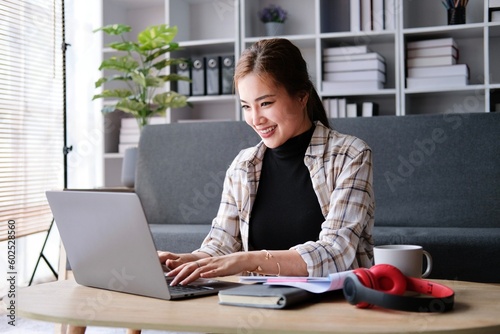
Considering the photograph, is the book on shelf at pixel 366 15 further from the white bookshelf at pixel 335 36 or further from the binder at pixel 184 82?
the binder at pixel 184 82

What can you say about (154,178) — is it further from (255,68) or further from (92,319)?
(92,319)

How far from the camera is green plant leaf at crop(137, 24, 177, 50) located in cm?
373

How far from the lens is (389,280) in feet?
3.29

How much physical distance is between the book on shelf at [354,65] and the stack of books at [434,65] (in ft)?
0.60

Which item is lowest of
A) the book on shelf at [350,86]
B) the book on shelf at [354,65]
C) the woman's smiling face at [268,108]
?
the woman's smiling face at [268,108]

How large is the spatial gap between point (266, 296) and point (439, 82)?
119 inches

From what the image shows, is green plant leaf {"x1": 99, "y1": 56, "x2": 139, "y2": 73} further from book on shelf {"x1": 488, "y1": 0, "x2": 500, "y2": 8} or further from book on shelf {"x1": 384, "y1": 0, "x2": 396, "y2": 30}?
book on shelf {"x1": 488, "y1": 0, "x2": 500, "y2": 8}

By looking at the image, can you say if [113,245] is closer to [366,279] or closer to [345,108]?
[366,279]

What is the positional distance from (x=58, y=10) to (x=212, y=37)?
106cm

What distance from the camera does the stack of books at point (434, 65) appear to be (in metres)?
3.68

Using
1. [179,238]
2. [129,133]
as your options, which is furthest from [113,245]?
[129,133]

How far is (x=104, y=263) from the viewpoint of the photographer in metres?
1.14

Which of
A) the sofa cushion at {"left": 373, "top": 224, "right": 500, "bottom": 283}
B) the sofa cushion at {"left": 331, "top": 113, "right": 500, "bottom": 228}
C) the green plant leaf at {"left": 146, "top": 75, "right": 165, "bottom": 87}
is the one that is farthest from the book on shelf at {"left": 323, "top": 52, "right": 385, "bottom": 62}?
the sofa cushion at {"left": 373, "top": 224, "right": 500, "bottom": 283}

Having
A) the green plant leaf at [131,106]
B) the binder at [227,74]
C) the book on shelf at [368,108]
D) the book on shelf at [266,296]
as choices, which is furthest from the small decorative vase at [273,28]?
the book on shelf at [266,296]
